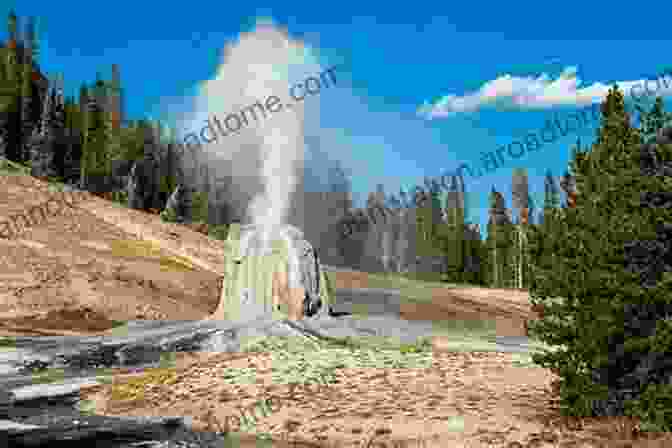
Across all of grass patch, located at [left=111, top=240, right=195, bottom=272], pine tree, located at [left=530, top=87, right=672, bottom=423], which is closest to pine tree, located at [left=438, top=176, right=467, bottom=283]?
grass patch, located at [left=111, top=240, right=195, bottom=272]

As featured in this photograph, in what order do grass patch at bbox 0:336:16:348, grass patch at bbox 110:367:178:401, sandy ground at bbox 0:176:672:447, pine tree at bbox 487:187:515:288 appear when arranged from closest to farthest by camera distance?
sandy ground at bbox 0:176:672:447
grass patch at bbox 110:367:178:401
grass patch at bbox 0:336:16:348
pine tree at bbox 487:187:515:288

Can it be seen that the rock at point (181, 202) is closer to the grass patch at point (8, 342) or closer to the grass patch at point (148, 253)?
the grass patch at point (148, 253)

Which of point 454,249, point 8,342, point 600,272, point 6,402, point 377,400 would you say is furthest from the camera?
point 454,249

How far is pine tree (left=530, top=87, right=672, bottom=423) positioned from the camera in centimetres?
1180

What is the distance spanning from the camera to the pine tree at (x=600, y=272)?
38.7ft

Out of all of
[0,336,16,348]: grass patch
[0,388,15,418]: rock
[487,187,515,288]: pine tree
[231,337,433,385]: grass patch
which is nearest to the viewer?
[0,388,15,418]: rock

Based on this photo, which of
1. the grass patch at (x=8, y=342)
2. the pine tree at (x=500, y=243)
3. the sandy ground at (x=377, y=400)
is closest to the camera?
the sandy ground at (x=377, y=400)

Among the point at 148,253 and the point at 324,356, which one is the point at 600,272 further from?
the point at 148,253

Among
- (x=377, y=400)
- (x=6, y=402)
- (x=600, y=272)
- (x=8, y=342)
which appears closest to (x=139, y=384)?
(x=6, y=402)

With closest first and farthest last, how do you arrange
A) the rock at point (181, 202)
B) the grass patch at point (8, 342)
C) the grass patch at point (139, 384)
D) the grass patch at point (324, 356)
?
1. the grass patch at point (324, 356)
2. the grass patch at point (139, 384)
3. the grass patch at point (8, 342)
4. the rock at point (181, 202)

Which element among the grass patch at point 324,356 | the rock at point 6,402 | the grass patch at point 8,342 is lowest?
Result: the rock at point 6,402

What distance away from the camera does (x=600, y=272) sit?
11.9 m

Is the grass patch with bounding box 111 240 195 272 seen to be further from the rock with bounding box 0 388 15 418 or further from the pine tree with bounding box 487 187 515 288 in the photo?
the pine tree with bounding box 487 187 515 288

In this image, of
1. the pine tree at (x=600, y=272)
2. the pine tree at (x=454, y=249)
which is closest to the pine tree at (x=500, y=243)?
the pine tree at (x=454, y=249)
